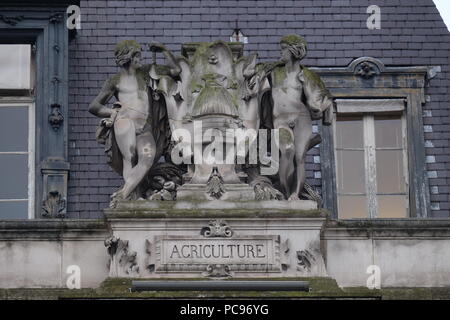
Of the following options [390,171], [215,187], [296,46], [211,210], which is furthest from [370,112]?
[211,210]

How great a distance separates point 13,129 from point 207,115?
5.15 m

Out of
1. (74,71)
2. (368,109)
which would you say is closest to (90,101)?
(74,71)

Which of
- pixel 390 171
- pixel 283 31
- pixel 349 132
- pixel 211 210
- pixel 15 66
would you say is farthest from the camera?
pixel 283 31

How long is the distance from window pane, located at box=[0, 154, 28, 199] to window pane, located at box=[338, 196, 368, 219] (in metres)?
4.93

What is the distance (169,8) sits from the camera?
38688 millimetres

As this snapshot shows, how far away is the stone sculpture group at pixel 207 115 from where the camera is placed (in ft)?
110

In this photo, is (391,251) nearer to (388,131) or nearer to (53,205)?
(388,131)

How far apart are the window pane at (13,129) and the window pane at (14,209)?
953 millimetres

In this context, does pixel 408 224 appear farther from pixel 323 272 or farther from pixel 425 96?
pixel 425 96

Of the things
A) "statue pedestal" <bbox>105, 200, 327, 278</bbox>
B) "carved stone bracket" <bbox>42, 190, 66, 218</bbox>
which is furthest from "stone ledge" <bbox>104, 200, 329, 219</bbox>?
"carved stone bracket" <bbox>42, 190, 66, 218</bbox>

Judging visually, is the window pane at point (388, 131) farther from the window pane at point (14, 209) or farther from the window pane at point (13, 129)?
the window pane at point (14, 209)

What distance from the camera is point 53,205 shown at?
3638 cm

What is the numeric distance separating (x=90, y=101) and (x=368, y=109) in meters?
4.44

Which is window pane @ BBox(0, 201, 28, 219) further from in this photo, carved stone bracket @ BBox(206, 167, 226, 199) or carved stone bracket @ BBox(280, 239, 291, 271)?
carved stone bracket @ BBox(280, 239, 291, 271)
